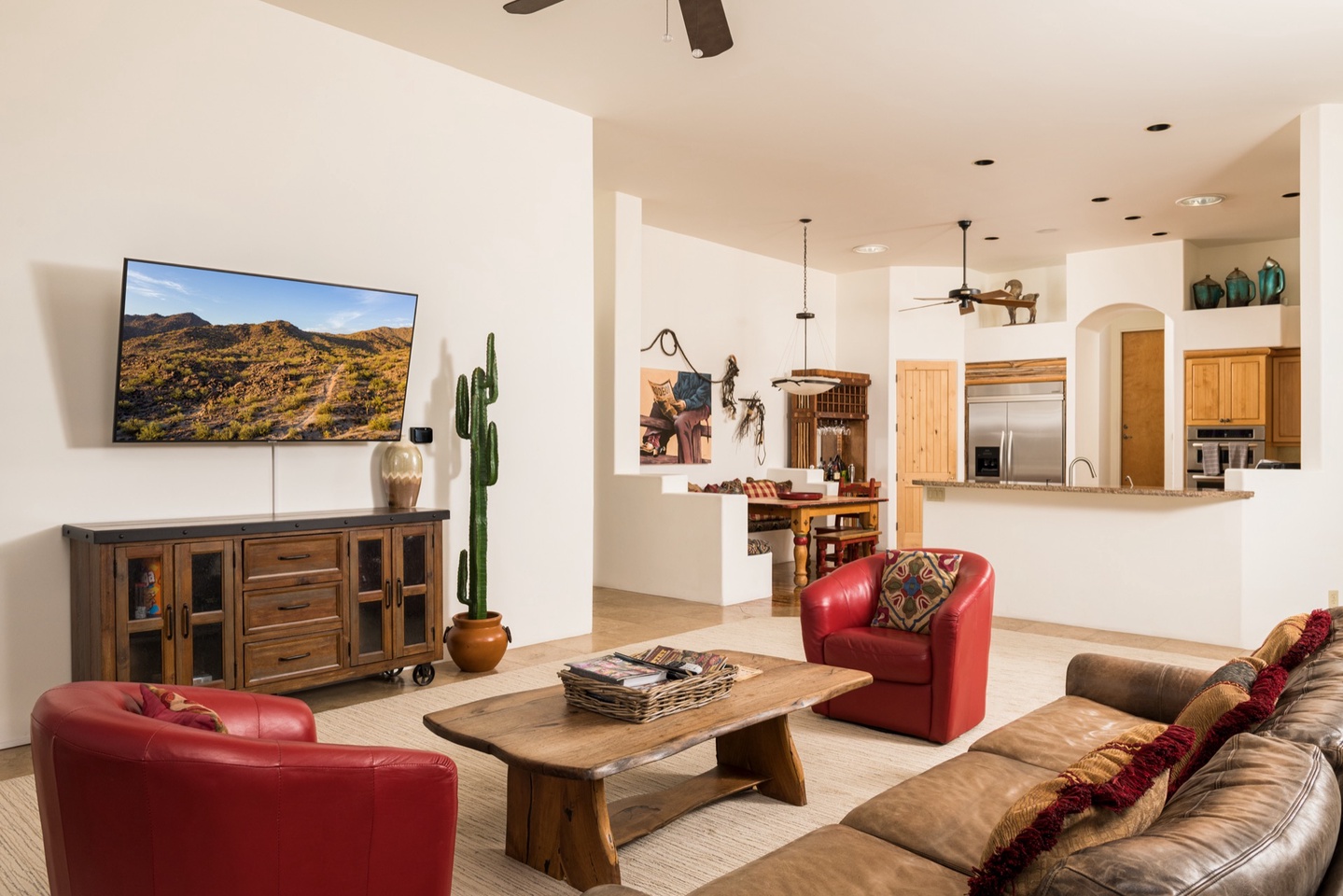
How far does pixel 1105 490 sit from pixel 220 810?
5.91 meters

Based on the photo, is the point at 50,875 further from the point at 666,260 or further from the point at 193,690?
the point at 666,260

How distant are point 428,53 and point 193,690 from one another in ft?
12.8

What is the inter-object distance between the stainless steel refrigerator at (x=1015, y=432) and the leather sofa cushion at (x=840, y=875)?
8484mm

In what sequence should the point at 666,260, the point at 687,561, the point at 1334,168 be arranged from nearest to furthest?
the point at 1334,168 → the point at 687,561 → the point at 666,260

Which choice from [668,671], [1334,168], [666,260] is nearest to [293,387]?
[668,671]

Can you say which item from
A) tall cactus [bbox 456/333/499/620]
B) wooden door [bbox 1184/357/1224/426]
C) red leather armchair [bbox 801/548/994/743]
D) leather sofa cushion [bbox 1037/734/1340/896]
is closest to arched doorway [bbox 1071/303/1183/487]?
wooden door [bbox 1184/357/1224/426]

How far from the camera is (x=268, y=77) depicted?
14.8 feet

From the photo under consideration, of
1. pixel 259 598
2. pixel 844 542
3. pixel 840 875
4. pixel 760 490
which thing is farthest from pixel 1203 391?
pixel 840 875

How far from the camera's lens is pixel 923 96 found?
5539 millimetres

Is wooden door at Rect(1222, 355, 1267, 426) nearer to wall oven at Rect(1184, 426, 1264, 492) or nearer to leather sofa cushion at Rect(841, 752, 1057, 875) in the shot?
wall oven at Rect(1184, 426, 1264, 492)

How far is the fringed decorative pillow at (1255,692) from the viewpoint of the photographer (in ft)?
5.24

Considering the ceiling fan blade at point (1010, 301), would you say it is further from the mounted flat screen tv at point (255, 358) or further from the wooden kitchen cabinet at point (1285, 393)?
the mounted flat screen tv at point (255, 358)

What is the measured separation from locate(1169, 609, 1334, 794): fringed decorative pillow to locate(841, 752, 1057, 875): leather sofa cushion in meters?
0.44

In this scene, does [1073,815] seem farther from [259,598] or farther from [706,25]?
[259,598]
